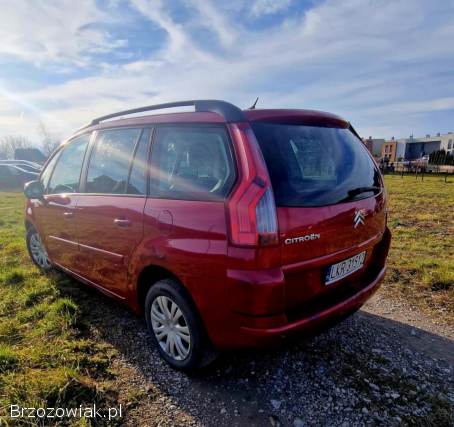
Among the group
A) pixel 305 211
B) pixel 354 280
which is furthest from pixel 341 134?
pixel 354 280

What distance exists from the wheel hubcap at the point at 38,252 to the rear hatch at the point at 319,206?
3.69 meters

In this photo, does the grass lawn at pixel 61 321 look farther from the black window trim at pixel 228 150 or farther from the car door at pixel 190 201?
the black window trim at pixel 228 150

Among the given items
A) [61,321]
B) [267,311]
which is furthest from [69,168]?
[267,311]

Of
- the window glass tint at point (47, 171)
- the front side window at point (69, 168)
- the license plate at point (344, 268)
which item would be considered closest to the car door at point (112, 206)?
the front side window at point (69, 168)

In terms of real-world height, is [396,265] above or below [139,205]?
below

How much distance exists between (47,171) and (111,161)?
1.63m

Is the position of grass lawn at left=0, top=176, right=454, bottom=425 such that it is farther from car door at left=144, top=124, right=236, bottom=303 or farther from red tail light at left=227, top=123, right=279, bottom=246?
red tail light at left=227, top=123, right=279, bottom=246

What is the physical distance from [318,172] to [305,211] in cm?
42

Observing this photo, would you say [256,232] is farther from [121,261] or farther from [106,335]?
[106,335]

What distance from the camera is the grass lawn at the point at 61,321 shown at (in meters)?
2.24

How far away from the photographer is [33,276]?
4.28 meters

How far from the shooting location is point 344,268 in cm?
232

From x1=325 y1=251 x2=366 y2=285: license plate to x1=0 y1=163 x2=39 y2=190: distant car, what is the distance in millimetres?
20036

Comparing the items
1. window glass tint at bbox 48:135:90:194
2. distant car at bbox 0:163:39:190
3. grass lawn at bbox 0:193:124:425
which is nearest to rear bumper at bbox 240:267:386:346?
grass lawn at bbox 0:193:124:425
